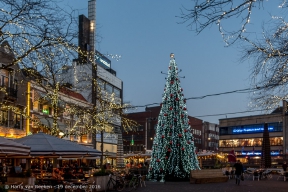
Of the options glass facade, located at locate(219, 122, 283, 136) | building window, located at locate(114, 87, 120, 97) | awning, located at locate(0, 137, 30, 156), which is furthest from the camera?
glass facade, located at locate(219, 122, 283, 136)

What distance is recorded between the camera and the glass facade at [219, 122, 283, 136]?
78062 millimetres

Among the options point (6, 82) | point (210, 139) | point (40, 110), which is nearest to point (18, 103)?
point (6, 82)

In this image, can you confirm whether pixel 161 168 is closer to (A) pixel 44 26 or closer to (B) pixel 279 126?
(A) pixel 44 26

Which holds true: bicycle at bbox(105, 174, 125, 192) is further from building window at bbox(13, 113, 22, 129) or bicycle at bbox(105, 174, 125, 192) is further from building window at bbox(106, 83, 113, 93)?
building window at bbox(106, 83, 113, 93)

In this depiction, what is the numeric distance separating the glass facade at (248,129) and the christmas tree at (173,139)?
54.3 m

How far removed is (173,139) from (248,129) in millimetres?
59464

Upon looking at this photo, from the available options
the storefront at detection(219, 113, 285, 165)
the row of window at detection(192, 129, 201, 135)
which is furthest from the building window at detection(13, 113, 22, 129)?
the row of window at detection(192, 129, 201, 135)

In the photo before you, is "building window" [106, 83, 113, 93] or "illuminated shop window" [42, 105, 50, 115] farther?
"building window" [106, 83, 113, 93]

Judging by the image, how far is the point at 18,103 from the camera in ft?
117

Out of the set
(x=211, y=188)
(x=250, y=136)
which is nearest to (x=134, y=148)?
(x=250, y=136)

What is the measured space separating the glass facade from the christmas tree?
2138 inches

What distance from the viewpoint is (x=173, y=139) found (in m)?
27.8

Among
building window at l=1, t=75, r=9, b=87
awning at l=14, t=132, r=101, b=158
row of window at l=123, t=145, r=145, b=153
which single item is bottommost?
row of window at l=123, t=145, r=145, b=153

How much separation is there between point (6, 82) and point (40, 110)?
27.9 feet
